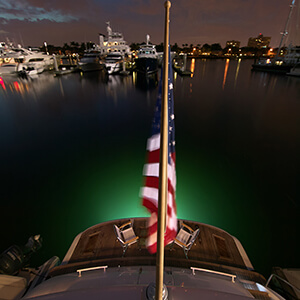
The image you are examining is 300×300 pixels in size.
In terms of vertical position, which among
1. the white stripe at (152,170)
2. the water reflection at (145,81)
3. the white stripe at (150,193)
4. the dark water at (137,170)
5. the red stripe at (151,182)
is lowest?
the dark water at (137,170)

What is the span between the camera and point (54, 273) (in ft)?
17.5

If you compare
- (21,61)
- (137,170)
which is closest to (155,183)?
(137,170)

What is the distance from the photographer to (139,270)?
4.64m

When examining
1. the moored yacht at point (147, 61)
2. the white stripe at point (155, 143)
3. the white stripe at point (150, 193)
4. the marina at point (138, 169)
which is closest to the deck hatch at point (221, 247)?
the marina at point (138, 169)

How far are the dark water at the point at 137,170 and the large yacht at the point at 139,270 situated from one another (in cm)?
283

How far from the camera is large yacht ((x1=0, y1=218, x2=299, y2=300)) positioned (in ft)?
11.7

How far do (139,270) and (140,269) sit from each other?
0.07 m

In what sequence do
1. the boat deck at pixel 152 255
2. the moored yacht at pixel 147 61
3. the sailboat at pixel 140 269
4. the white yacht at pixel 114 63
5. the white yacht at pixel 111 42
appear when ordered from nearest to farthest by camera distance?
the sailboat at pixel 140 269, the boat deck at pixel 152 255, the moored yacht at pixel 147 61, the white yacht at pixel 114 63, the white yacht at pixel 111 42

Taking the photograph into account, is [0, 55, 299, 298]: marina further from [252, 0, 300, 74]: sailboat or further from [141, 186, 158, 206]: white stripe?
[252, 0, 300, 74]: sailboat

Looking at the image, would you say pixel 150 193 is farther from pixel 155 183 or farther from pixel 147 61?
pixel 147 61

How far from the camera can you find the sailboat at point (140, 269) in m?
3.54

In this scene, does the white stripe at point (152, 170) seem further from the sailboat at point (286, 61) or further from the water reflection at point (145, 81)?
the sailboat at point (286, 61)

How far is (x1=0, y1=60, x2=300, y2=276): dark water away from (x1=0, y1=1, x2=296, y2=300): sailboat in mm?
2731

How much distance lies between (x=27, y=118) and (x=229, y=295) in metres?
31.2
